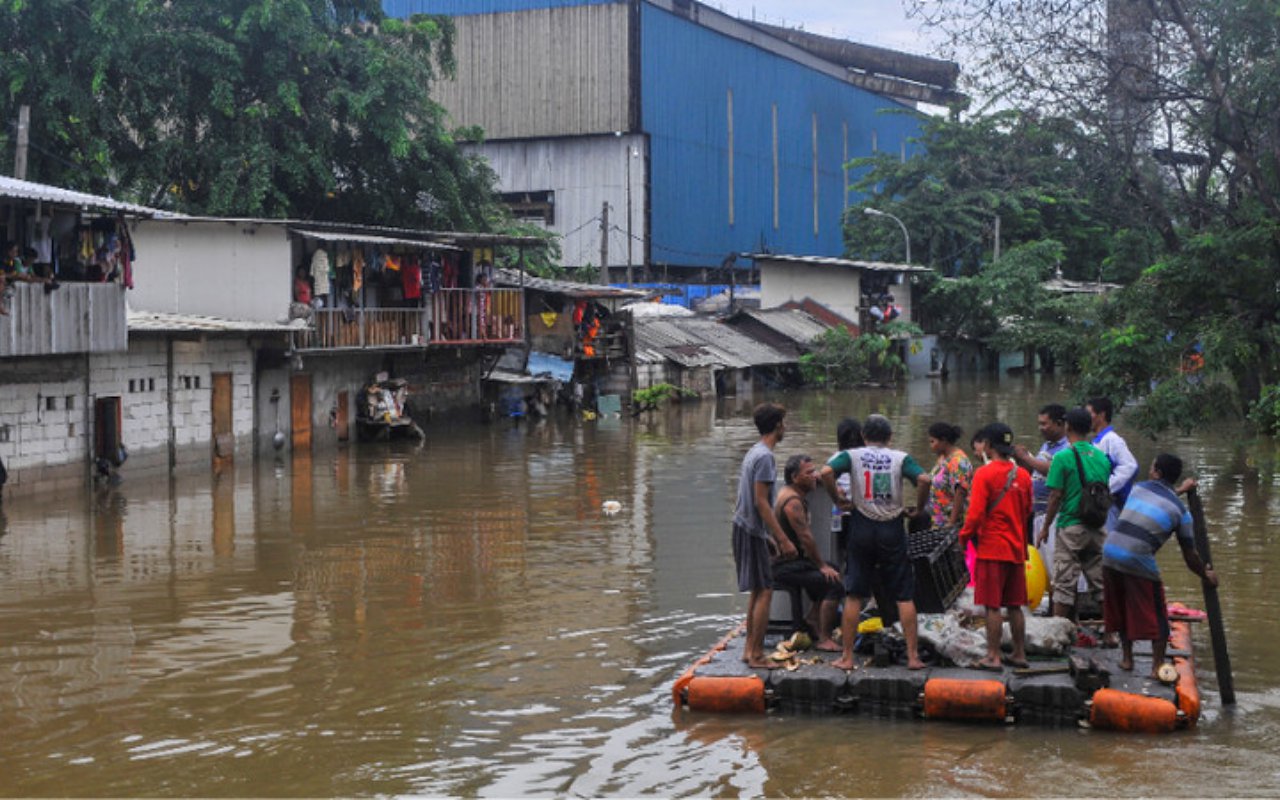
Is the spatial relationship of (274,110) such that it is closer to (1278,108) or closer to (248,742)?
(1278,108)

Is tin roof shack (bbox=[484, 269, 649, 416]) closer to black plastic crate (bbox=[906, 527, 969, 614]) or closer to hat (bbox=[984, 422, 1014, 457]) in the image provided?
black plastic crate (bbox=[906, 527, 969, 614])

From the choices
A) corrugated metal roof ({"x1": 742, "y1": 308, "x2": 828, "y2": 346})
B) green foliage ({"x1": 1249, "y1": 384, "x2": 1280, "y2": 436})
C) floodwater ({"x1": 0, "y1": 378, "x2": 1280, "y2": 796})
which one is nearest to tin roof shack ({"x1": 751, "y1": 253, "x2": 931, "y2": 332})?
corrugated metal roof ({"x1": 742, "y1": 308, "x2": 828, "y2": 346})

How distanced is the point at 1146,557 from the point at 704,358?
3763cm

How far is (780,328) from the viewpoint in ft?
172

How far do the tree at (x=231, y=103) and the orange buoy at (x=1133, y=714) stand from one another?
95.1ft

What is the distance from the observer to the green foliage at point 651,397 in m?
41.3

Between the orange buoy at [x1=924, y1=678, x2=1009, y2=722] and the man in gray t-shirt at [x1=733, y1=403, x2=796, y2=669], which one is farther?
the man in gray t-shirt at [x1=733, y1=403, x2=796, y2=669]

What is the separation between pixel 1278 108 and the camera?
63.8 feet

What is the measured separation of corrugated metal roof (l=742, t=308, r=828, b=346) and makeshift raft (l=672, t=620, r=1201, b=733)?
42.5 meters

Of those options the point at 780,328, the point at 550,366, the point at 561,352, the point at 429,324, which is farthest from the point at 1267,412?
the point at 780,328

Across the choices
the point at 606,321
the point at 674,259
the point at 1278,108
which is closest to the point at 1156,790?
the point at 1278,108

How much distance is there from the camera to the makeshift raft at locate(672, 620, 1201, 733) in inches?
336

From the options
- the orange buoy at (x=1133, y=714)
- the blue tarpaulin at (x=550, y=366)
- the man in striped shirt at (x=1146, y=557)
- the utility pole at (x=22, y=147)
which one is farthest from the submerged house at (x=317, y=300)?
the orange buoy at (x=1133, y=714)

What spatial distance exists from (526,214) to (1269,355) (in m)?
39.8
